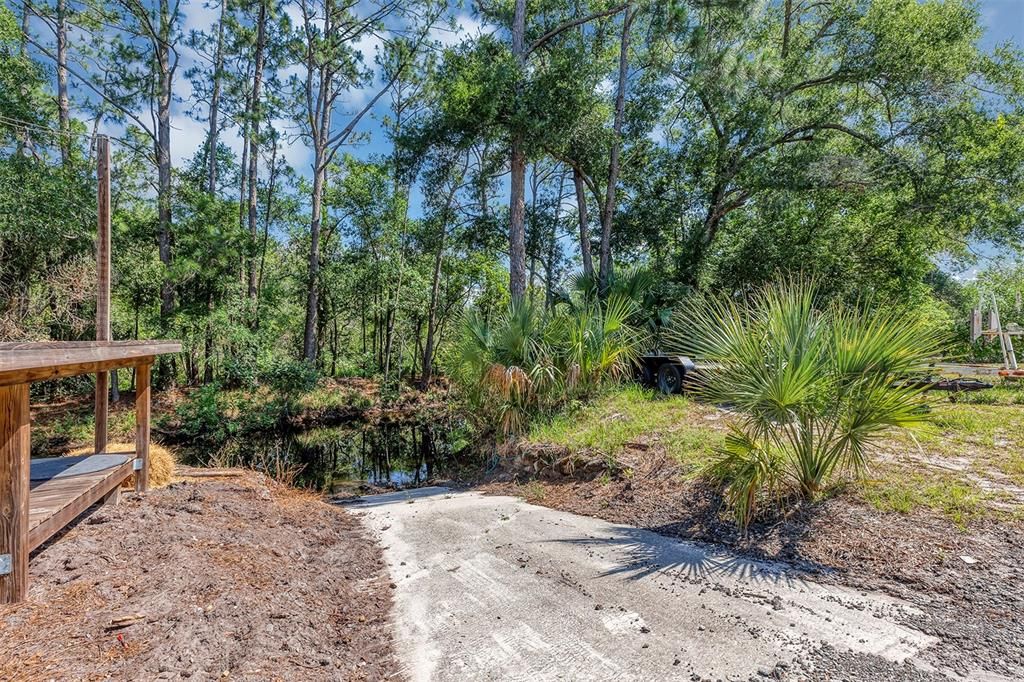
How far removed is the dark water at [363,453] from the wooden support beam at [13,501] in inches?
182

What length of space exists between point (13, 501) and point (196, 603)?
0.91 meters

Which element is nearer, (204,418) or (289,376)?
(204,418)

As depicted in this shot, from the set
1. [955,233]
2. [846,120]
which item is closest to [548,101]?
[846,120]

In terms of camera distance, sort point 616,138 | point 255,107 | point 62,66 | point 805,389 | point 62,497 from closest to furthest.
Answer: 1. point 62,497
2. point 805,389
3. point 616,138
4. point 62,66
5. point 255,107

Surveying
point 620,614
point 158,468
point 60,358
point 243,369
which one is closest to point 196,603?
point 60,358

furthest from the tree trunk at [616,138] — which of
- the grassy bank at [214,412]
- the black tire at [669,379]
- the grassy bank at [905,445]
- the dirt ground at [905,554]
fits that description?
the dirt ground at [905,554]

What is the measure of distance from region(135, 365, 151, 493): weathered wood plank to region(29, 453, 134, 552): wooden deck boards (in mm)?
424

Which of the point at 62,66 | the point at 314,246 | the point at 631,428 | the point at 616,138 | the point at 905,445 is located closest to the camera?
the point at 905,445

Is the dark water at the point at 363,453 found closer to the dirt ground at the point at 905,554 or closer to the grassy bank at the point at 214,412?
the grassy bank at the point at 214,412

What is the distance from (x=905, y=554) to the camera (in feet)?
8.81

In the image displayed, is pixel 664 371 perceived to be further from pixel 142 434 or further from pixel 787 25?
pixel 787 25

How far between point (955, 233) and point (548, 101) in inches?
355

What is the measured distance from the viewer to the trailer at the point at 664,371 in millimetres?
7562

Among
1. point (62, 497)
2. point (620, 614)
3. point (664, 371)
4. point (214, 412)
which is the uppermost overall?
point (664, 371)
